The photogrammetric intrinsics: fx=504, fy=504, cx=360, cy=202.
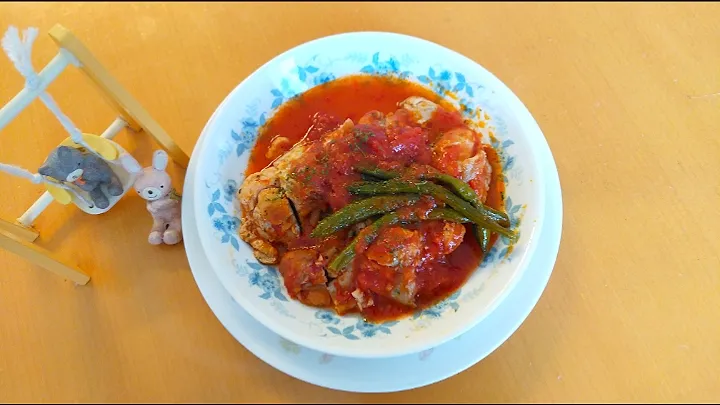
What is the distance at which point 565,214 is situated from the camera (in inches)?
73.2

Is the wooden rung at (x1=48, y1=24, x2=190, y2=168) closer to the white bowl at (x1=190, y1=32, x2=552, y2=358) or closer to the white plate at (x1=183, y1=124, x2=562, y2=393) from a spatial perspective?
the white bowl at (x1=190, y1=32, x2=552, y2=358)

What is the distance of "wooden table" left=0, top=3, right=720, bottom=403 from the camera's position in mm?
1635

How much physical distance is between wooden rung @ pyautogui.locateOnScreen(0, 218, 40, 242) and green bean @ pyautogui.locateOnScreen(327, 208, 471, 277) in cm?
108

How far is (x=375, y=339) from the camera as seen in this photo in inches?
58.0

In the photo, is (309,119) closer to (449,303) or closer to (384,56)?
(384,56)

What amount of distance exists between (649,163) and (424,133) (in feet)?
2.98

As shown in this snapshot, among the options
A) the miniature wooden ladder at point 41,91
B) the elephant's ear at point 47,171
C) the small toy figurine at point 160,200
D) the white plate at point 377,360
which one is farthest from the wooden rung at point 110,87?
the white plate at point 377,360

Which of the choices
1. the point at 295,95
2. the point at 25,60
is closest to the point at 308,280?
the point at 295,95

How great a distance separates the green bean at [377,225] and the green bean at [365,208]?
0.03 meters

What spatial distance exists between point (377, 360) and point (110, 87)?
3.72 feet

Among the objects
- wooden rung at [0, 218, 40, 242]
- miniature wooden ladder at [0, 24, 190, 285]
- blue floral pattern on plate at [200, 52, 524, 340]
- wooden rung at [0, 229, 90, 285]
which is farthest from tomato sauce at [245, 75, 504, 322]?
wooden rung at [0, 218, 40, 242]

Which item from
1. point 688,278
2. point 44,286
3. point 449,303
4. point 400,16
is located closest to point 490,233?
point 449,303

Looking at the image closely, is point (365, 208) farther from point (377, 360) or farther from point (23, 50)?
point (23, 50)

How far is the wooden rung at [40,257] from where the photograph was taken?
151cm
